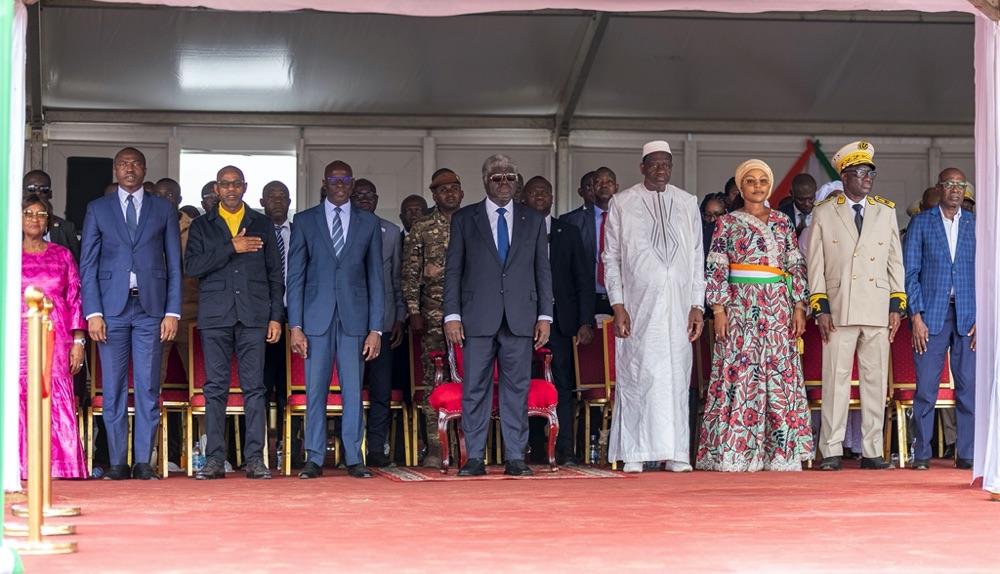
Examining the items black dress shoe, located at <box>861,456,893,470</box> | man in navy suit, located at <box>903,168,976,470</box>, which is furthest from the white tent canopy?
black dress shoe, located at <box>861,456,893,470</box>

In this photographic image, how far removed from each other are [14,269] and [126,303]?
5.47 feet

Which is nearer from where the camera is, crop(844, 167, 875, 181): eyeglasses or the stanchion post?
the stanchion post

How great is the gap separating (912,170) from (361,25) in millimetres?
5845

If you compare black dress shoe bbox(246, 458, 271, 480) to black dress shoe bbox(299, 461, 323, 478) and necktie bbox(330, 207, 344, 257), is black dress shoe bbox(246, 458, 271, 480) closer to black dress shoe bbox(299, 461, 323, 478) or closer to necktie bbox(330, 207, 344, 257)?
black dress shoe bbox(299, 461, 323, 478)

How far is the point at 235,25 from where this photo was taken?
11.3 metres

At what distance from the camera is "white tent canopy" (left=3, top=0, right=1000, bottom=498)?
11.3 meters

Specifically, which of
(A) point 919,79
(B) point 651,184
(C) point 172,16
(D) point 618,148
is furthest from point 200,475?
(A) point 919,79

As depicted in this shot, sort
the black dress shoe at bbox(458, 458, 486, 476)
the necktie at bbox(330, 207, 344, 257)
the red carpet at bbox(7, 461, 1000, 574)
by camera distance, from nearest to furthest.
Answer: the red carpet at bbox(7, 461, 1000, 574)
the black dress shoe at bbox(458, 458, 486, 476)
the necktie at bbox(330, 207, 344, 257)

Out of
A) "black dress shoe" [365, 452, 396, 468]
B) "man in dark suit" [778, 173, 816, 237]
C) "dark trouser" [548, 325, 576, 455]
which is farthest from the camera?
"man in dark suit" [778, 173, 816, 237]

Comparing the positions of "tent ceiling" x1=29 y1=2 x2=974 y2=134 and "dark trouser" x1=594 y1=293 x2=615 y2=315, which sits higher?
"tent ceiling" x1=29 y1=2 x2=974 y2=134

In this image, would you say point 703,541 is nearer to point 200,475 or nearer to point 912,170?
point 200,475

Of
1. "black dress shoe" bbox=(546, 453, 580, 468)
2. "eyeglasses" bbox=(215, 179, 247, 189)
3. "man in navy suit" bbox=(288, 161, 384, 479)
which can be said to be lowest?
"black dress shoe" bbox=(546, 453, 580, 468)

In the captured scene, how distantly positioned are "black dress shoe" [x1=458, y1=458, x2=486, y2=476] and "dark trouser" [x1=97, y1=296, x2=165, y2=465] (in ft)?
6.09

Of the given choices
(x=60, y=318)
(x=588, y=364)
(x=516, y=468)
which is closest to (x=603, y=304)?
(x=588, y=364)
